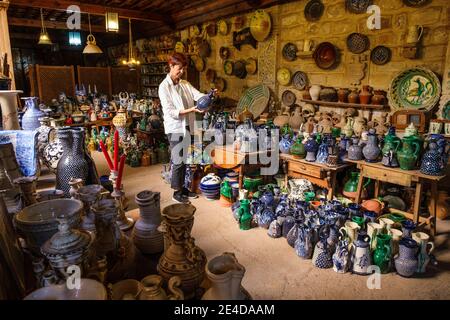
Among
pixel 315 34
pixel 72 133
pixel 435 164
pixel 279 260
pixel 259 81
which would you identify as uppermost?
pixel 315 34

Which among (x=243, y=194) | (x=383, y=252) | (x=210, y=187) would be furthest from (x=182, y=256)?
(x=210, y=187)

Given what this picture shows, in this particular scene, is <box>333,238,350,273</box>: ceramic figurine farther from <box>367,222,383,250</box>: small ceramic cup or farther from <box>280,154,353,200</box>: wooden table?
<box>280,154,353,200</box>: wooden table

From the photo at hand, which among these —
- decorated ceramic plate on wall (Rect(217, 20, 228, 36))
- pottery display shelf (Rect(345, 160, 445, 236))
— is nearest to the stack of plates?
pottery display shelf (Rect(345, 160, 445, 236))

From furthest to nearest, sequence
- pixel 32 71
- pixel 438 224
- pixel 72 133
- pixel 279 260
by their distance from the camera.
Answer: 1. pixel 32 71
2. pixel 438 224
3. pixel 279 260
4. pixel 72 133

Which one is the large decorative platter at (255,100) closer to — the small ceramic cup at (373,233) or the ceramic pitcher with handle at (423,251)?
the small ceramic cup at (373,233)

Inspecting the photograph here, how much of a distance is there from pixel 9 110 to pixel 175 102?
189 centimetres

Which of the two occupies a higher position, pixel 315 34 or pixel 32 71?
pixel 315 34

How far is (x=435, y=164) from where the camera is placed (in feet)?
8.48

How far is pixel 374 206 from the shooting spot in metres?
3.00

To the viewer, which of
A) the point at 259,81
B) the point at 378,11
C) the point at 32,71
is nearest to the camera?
the point at 378,11

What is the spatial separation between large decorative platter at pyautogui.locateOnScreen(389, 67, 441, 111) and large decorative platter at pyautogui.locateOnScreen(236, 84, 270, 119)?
208 centimetres

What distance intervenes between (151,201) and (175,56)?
2117mm

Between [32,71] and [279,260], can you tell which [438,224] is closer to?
[279,260]
